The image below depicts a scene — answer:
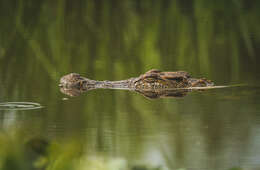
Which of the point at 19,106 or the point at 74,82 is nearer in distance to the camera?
the point at 19,106

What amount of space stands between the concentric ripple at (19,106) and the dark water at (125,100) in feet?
0.04

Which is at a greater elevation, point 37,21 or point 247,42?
point 37,21

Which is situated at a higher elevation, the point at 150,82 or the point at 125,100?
the point at 150,82

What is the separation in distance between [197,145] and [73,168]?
3251mm

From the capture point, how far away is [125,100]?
25.1 ft

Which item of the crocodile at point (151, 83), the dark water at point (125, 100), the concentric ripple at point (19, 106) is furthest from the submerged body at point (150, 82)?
the concentric ripple at point (19, 106)

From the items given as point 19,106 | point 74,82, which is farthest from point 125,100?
point 19,106

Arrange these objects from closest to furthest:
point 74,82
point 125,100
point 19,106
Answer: point 19,106 < point 125,100 < point 74,82

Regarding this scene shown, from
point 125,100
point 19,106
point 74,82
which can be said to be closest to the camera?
point 19,106

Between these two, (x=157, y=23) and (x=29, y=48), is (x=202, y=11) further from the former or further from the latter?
(x=29, y=48)

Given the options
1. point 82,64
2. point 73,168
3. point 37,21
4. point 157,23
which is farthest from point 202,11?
point 73,168

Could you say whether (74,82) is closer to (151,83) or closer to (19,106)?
(151,83)

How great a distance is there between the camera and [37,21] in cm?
1856

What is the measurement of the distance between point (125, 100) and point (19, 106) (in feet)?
4.40
